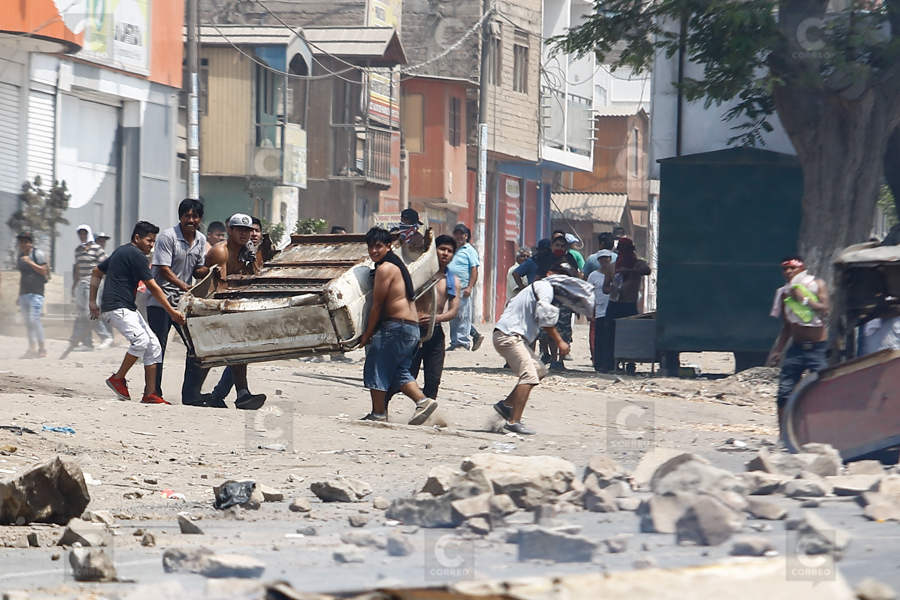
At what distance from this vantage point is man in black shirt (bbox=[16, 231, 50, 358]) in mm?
15289

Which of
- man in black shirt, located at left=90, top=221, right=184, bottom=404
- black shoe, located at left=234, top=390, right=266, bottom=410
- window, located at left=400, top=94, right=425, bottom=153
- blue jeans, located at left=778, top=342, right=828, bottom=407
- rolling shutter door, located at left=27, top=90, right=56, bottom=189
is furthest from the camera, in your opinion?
window, located at left=400, top=94, right=425, bottom=153

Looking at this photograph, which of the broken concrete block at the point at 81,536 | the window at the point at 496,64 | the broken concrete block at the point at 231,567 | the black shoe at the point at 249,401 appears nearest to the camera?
the broken concrete block at the point at 231,567

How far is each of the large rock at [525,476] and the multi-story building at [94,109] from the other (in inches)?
587

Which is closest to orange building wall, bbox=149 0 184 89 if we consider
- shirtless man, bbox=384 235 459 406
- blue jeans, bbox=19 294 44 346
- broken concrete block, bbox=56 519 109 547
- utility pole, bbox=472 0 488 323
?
utility pole, bbox=472 0 488 323

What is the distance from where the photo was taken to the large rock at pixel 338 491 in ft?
22.3

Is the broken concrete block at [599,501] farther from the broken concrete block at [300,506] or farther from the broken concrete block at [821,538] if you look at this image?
the broken concrete block at [300,506]

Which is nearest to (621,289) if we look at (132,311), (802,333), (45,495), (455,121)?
(802,333)

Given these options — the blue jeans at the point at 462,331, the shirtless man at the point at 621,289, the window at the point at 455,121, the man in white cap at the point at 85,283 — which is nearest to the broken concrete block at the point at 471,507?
the shirtless man at the point at 621,289

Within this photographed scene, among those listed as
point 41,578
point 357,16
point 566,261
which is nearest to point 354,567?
point 41,578

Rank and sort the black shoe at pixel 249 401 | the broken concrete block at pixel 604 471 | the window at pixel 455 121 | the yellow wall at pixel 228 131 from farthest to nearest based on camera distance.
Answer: the window at pixel 455 121, the yellow wall at pixel 228 131, the black shoe at pixel 249 401, the broken concrete block at pixel 604 471

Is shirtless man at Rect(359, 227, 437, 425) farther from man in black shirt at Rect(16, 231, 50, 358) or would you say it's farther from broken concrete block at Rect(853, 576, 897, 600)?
man in black shirt at Rect(16, 231, 50, 358)

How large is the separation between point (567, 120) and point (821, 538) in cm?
3792

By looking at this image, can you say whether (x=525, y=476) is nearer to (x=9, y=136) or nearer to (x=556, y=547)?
(x=556, y=547)

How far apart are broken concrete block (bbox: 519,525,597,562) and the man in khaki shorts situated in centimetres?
504
